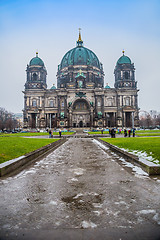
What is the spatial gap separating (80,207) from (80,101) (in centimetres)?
6747

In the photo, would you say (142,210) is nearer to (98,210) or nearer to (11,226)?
(98,210)

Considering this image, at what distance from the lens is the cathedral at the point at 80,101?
216 ft

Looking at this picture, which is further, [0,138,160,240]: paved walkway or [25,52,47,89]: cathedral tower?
[25,52,47,89]: cathedral tower

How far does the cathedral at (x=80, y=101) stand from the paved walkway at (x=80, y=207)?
59320 mm

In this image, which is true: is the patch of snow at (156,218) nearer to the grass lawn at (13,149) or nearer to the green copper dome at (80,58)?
the grass lawn at (13,149)

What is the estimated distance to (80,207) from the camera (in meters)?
3.54

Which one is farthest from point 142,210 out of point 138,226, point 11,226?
point 11,226

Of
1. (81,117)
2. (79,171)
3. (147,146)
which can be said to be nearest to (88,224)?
(79,171)

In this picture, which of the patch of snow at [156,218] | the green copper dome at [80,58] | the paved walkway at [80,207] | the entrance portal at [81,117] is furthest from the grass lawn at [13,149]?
the green copper dome at [80,58]

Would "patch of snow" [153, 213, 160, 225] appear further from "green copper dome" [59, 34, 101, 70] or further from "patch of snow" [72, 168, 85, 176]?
"green copper dome" [59, 34, 101, 70]

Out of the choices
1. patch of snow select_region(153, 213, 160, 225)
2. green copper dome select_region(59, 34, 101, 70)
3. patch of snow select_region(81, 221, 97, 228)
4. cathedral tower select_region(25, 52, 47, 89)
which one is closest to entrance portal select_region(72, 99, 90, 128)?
green copper dome select_region(59, 34, 101, 70)

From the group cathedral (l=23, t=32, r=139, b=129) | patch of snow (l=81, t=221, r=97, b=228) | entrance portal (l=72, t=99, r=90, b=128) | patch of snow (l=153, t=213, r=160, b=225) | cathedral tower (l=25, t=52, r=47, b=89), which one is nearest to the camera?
patch of snow (l=81, t=221, r=97, b=228)

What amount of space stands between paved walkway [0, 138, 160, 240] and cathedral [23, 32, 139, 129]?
59320 mm

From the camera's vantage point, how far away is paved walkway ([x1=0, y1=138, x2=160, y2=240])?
8.87 feet
